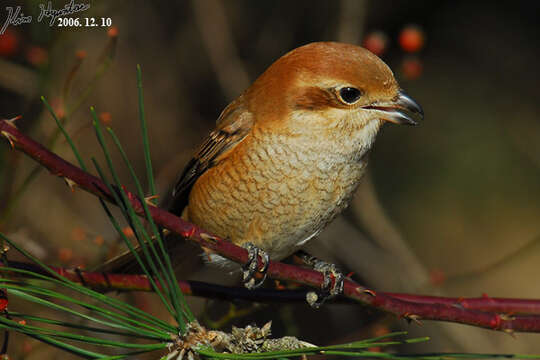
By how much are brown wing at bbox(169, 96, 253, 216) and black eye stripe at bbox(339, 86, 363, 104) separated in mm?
444

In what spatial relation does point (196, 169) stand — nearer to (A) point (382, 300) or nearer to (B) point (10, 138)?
(A) point (382, 300)

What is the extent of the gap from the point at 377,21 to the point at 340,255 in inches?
77.0

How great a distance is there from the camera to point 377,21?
4.91 m

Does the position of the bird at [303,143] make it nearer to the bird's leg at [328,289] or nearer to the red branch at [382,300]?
the bird's leg at [328,289]

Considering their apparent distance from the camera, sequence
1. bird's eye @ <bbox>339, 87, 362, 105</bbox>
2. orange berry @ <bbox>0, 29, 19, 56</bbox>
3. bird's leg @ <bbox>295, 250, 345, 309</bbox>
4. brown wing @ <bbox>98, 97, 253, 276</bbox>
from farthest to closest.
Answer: orange berry @ <bbox>0, 29, 19, 56</bbox> < brown wing @ <bbox>98, 97, 253, 276</bbox> < bird's eye @ <bbox>339, 87, 362, 105</bbox> < bird's leg @ <bbox>295, 250, 345, 309</bbox>

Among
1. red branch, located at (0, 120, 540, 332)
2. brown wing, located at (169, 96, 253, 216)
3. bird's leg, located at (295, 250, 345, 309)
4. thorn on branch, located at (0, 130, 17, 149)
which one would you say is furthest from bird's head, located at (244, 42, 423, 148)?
thorn on branch, located at (0, 130, 17, 149)

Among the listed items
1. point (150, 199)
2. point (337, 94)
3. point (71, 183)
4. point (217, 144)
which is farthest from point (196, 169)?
point (71, 183)

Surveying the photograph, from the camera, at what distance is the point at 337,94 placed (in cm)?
243

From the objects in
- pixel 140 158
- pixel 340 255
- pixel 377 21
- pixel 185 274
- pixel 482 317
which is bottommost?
pixel 482 317

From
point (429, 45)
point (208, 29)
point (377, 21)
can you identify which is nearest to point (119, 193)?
point (208, 29)

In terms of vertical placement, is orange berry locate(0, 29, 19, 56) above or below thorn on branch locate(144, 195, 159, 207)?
above

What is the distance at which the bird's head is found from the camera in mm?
2414

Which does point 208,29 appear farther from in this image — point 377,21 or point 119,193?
point 119,193

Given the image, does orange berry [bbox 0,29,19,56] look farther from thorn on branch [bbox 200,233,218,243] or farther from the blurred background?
thorn on branch [bbox 200,233,218,243]
